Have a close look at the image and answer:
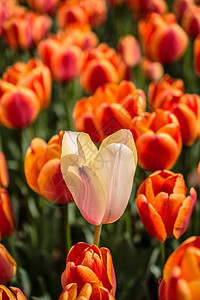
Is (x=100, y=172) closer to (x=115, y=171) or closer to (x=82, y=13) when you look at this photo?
(x=115, y=171)

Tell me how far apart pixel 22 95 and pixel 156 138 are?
46 cm

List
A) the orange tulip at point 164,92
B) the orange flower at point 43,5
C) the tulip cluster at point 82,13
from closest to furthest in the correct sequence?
1. the orange tulip at point 164,92
2. the tulip cluster at point 82,13
3. the orange flower at point 43,5

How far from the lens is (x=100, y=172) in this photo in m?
0.61

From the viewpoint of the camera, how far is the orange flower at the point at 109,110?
92cm

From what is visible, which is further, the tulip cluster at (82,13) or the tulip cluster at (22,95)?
the tulip cluster at (82,13)

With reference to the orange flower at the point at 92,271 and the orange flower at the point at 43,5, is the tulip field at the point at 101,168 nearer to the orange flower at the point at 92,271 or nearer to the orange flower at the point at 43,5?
the orange flower at the point at 92,271

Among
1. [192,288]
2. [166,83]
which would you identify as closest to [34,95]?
[166,83]

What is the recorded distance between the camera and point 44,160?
2.62 ft

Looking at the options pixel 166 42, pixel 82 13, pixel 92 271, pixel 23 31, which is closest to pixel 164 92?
pixel 166 42

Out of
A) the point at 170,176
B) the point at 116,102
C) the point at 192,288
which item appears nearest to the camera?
the point at 192,288

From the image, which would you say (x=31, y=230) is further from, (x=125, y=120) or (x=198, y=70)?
(x=198, y=70)

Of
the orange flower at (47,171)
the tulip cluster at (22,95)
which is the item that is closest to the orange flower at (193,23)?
the tulip cluster at (22,95)

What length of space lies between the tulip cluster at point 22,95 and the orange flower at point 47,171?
0.38 m

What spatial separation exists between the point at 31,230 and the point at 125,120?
0.50 m
